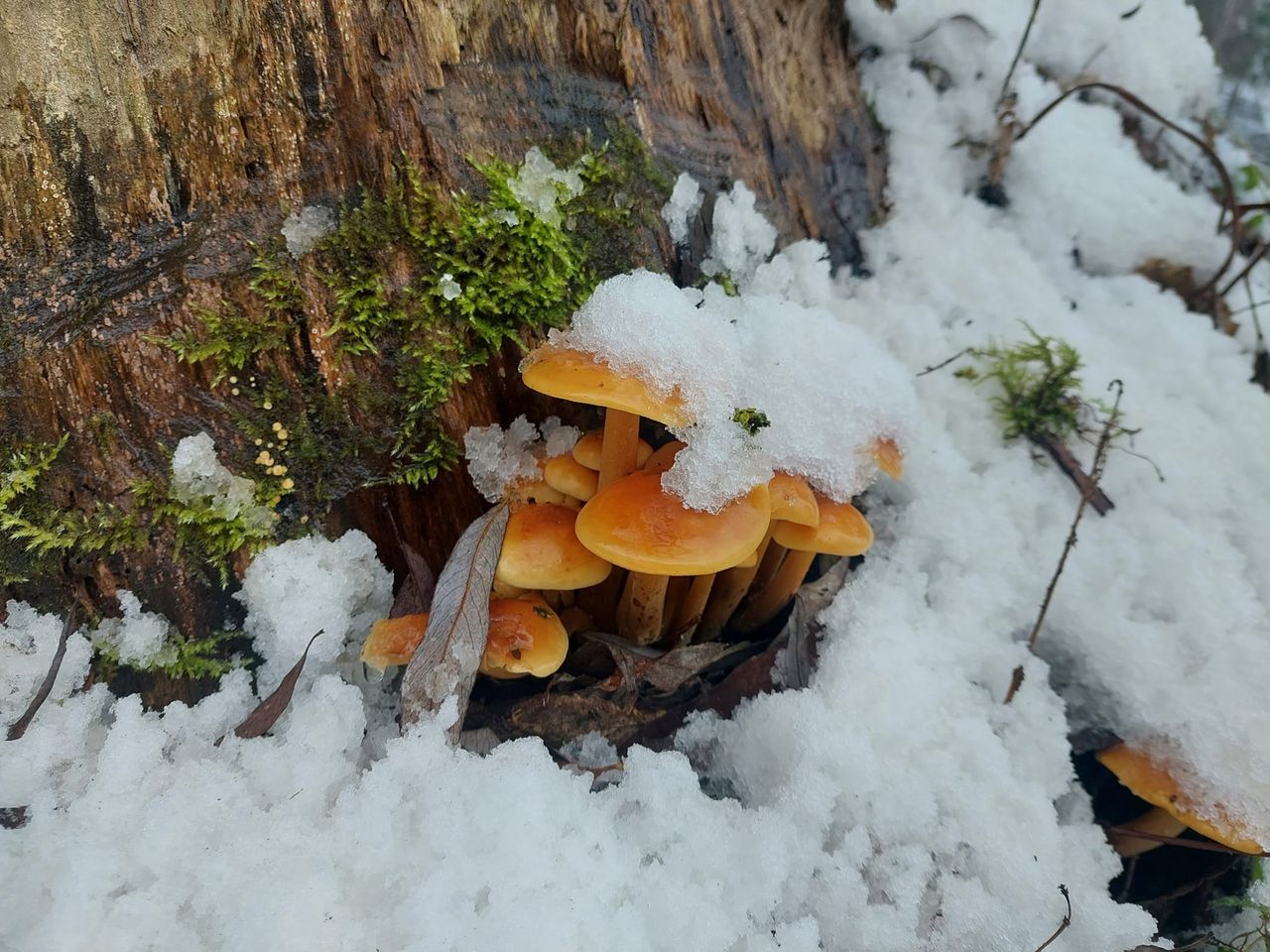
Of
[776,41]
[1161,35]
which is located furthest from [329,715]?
[1161,35]

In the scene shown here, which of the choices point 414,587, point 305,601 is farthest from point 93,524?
point 414,587

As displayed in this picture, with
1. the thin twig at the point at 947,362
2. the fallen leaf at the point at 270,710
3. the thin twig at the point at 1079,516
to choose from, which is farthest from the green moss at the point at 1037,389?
the fallen leaf at the point at 270,710

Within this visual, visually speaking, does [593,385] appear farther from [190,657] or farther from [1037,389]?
[1037,389]

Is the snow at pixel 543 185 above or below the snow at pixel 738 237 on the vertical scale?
above

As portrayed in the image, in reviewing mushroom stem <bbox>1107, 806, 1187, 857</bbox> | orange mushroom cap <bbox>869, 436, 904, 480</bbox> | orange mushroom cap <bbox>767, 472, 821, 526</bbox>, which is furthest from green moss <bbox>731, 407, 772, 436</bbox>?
mushroom stem <bbox>1107, 806, 1187, 857</bbox>

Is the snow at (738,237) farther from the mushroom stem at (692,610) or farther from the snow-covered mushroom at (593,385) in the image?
the mushroom stem at (692,610)

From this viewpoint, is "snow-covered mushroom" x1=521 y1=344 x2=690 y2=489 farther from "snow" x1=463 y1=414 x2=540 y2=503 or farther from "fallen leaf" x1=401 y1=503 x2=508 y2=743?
"fallen leaf" x1=401 y1=503 x2=508 y2=743
